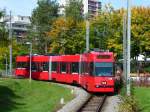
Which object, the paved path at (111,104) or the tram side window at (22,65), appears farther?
the tram side window at (22,65)

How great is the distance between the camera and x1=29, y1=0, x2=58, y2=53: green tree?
11581 centimetres

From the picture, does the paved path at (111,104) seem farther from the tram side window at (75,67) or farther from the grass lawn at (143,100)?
the tram side window at (75,67)

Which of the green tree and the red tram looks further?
the green tree

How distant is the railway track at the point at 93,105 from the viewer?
32791mm

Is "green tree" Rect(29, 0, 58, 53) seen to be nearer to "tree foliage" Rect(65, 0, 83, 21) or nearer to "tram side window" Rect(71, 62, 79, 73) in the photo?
"tree foliage" Rect(65, 0, 83, 21)

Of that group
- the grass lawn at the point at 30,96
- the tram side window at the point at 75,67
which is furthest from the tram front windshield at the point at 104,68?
the tram side window at the point at 75,67

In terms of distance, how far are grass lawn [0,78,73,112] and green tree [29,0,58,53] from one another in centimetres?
5865

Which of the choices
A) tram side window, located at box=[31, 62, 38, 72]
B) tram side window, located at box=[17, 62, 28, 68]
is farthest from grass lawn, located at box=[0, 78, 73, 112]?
tram side window, located at box=[17, 62, 28, 68]

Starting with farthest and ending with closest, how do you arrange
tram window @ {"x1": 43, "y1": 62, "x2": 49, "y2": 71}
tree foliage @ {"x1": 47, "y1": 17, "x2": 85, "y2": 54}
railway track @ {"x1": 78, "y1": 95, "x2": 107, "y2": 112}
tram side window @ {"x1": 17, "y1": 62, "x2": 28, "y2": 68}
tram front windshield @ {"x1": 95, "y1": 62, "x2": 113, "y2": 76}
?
tree foliage @ {"x1": 47, "y1": 17, "x2": 85, "y2": 54} < tram side window @ {"x1": 17, "y1": 62, "x2": 28, "y2": 68} < tram window @ {"x1": 43, "y1": 62, "x2": 49, "y2": 71} < tram front windshield @ {"x1": 95, "y1": 62, "x2": 113, "y2": 76} < railway track @ {"x1": 78, "y1": 95, "x2": 107, "y2": 112}

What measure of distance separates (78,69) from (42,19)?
72307 mm

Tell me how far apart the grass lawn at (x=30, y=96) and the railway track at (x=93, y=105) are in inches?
60.0

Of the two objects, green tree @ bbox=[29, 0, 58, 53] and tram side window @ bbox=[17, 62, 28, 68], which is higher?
green tree @ bbox=[29, 0, 58, 53]

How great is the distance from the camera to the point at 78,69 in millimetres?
50219

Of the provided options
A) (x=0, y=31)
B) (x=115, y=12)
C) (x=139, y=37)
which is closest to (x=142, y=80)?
(x=0, y=31)
